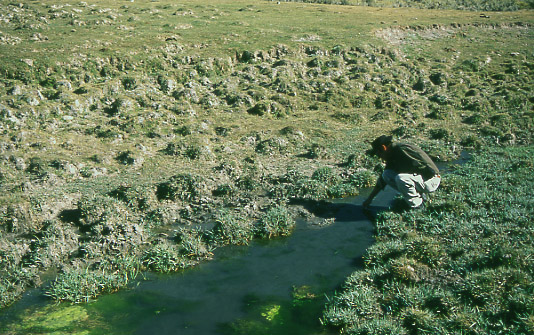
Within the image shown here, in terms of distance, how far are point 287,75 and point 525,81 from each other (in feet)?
53.3

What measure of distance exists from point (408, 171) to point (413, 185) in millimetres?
446

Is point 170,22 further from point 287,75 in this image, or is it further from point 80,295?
point 80,295

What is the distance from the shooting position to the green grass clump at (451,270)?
27.4ft

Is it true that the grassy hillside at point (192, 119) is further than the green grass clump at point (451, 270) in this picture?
Yes

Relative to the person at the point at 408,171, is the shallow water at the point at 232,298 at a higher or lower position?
lower

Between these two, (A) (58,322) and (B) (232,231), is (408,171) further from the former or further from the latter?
(A) (58,322)

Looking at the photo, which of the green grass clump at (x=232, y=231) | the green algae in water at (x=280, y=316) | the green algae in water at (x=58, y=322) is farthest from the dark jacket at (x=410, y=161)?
the green algae in water at (x=58, y=322)

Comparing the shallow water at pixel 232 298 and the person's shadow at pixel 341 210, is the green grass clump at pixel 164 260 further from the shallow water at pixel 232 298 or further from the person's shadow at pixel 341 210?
the person's shadow at pixel 341 210

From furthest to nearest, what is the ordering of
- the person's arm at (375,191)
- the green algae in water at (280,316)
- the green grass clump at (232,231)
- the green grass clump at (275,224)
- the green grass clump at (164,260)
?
the person's arm at (375,191) < the green grass clump at (275,224) < the green grass clump at (232,231) < the green grass clump at (164,260) < the green algae in water at (280,316)

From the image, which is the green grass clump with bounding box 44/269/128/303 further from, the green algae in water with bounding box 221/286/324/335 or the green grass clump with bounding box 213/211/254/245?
the green algae in water with bounding box 221/286/324/335

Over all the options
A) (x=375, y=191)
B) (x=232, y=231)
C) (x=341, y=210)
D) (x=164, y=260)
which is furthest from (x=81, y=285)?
(x=375, y=191)

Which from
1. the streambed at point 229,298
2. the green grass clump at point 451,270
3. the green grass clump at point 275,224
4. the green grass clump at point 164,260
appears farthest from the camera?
the green grass clump at point 275,224

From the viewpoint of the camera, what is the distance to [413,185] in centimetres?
1334

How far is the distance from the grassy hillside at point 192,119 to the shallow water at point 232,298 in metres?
0.50
